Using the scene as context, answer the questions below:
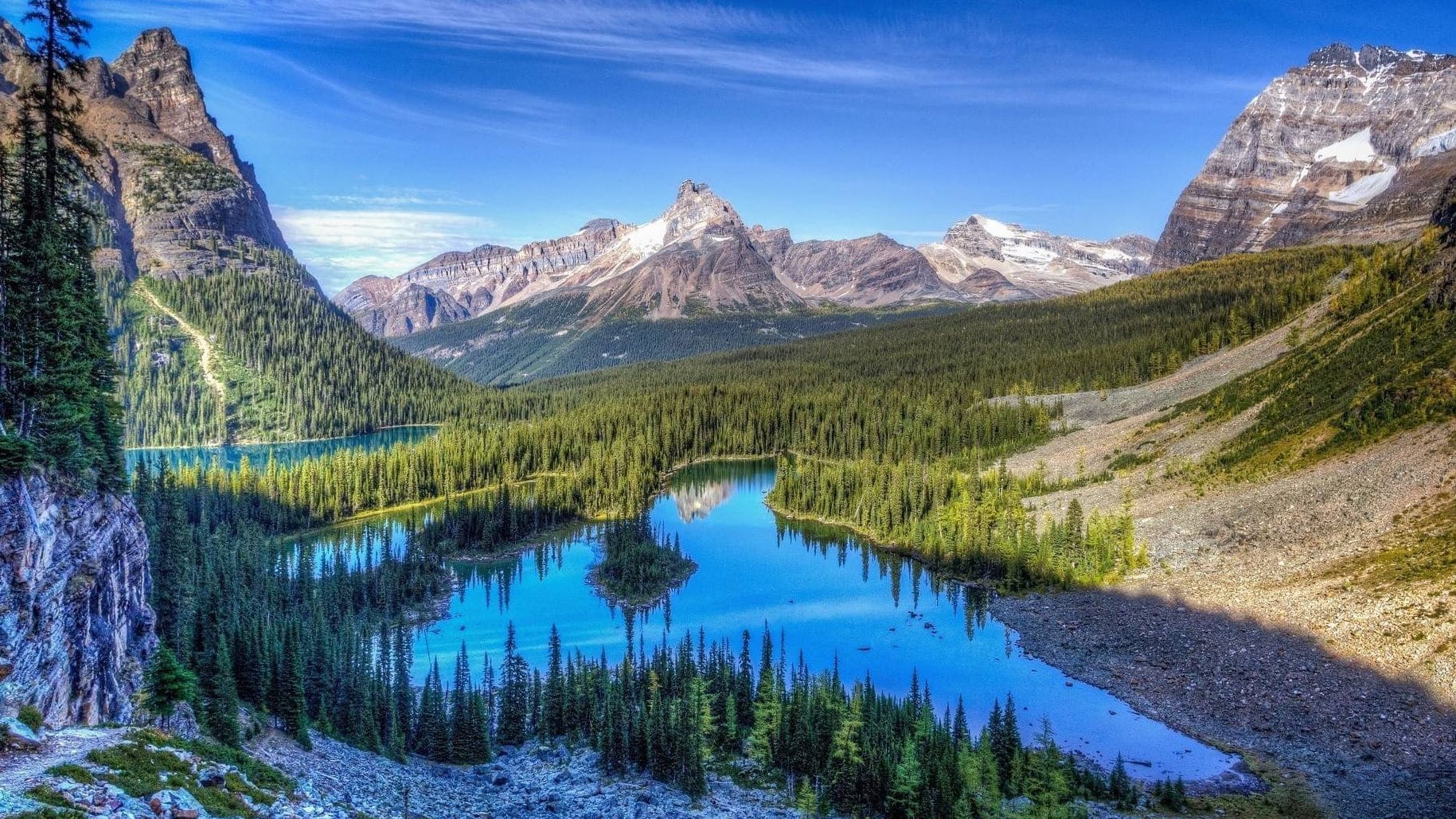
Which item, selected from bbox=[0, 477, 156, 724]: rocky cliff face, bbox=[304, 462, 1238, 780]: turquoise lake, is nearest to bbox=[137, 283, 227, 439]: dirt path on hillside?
bbox=[304, 462, 1238, 780]: turquoise lake

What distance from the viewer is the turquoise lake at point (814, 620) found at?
172 feet

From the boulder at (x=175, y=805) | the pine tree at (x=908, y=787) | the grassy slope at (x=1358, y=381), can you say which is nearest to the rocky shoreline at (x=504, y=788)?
the pine tree at (x=908, y=787)

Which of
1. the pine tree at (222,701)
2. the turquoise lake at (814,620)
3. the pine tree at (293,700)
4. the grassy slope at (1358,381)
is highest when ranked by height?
the grassy slope at (1358,381)

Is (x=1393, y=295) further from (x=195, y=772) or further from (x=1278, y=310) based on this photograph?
(x=195, y=772)

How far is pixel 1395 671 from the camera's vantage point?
154ft

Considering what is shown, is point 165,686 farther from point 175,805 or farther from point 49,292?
point 49,292

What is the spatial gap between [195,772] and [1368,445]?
86.3m

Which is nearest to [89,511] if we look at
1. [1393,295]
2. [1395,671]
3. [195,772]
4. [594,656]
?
[195,772]

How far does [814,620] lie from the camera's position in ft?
249

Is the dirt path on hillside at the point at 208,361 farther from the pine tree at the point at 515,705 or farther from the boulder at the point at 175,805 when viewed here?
the boulder at the point at 175,805

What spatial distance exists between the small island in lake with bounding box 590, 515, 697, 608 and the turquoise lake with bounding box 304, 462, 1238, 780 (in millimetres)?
1509

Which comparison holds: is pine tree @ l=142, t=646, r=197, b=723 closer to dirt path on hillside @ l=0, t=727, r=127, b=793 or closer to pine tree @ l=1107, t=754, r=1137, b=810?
dirt path on hillside @ l=0, t=727, r=127, b=793

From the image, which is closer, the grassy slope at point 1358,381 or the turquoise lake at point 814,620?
the turquoise lake at point 814,620

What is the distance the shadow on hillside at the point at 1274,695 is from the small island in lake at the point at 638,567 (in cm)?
3584
